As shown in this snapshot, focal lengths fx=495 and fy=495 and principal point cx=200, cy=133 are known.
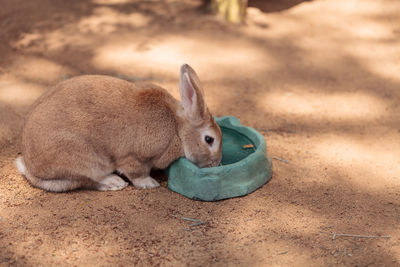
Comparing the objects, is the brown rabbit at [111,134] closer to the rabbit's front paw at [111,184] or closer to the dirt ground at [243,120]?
the rabbit's front paw at [111,184]

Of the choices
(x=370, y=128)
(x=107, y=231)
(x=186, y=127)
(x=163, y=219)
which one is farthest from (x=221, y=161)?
(x=370, y=128)

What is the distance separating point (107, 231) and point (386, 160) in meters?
2.67

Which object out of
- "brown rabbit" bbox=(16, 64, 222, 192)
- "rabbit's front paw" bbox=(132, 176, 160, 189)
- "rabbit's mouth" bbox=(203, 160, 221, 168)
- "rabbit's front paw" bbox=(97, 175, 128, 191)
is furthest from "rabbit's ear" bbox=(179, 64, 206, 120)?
"rabbit's front paw" bbox=(97, 175, 128, 191)

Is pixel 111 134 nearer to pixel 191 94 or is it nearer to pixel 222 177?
pixel 191 94

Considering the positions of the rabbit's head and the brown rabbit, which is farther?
the rabbit's head

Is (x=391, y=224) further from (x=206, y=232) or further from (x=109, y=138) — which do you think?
(x=109, y=138)

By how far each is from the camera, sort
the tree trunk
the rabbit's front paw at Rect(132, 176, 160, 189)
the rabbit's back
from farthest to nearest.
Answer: the tree trunk, the rabbit's front paw at Rect(132, 176, 160, 189), the rabbit's back

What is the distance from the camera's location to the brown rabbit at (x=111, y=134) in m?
3.82

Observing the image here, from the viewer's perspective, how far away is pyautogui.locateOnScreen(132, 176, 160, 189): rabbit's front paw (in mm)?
4117

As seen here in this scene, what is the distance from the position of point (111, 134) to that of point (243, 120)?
73.4 inches

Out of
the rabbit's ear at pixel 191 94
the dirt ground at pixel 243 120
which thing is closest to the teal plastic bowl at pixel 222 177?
the dirt ground at pixel 243 120

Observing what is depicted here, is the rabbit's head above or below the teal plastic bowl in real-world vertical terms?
→ above

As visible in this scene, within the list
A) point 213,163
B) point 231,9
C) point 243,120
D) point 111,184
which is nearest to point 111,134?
point 111,184

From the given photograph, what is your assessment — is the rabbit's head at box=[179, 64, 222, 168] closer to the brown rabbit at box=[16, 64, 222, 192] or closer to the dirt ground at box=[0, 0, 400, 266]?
the brown rabbit at box=[16, 64, 222, 192]
